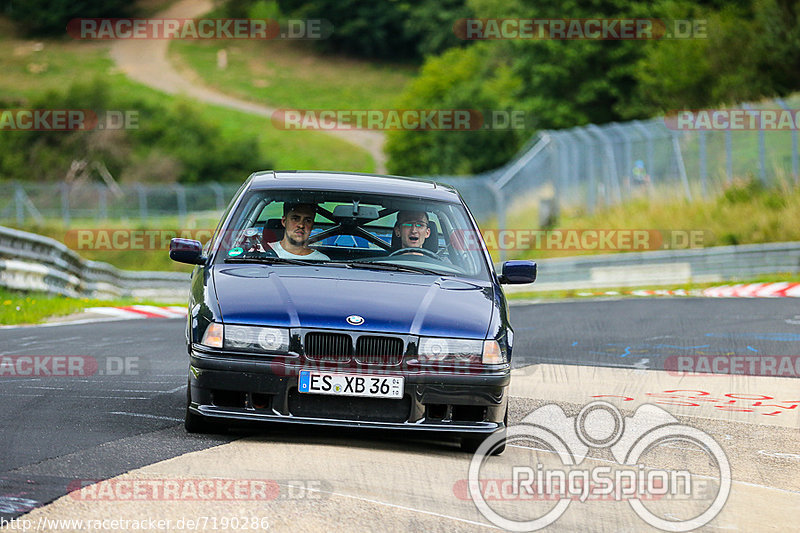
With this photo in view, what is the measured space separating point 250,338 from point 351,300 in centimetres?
61

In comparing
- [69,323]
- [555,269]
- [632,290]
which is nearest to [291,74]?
[555,269]

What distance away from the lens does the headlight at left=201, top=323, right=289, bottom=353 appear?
6.85 meters

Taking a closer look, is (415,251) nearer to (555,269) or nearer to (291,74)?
(555,269)

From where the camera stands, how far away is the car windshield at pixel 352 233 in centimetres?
801

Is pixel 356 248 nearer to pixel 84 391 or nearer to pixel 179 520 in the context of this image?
pixel 84 391

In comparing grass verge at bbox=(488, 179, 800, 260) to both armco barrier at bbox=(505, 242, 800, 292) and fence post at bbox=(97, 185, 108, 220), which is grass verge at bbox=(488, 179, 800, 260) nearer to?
armco barrier at bbox=(505, 242, 800, 292)

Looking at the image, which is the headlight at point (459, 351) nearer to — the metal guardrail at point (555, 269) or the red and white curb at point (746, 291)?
the metal guardrail at point (555, 269)

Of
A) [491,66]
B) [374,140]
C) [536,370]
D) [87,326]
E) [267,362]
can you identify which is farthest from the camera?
[374,140]

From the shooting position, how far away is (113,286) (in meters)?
27.3

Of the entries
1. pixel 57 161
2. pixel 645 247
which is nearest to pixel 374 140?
pixel 57 161

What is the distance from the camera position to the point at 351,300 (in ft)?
23.3

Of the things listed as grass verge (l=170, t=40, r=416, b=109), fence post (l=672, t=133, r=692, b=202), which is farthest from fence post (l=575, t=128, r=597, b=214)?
grass verge (l=170, t=40, r=416, b=109)

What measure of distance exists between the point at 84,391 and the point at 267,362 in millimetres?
2679

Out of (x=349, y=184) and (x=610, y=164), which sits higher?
(x=610, y=164)
